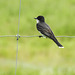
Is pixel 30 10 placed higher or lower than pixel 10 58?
higher

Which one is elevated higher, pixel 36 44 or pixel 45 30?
pixel 45 30

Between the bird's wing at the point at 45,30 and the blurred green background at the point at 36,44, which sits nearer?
the bird's wing at the point at 45,30

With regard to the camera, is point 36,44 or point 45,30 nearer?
point 45,30

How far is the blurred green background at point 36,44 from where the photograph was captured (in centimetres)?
756

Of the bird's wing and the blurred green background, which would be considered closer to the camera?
the bird's wing

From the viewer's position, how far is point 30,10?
11047 millimetres

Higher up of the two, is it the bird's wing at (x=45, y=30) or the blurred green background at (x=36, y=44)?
the bird's wing at (x=45, y=30)

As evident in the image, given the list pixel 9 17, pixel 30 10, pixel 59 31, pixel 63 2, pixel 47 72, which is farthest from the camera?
pixel 63 2

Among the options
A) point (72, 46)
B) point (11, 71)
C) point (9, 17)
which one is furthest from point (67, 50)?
point (9, 17)

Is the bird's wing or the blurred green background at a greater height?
the bird's wing

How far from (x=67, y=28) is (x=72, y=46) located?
1.12 meters

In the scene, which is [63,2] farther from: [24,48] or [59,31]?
[24,48]

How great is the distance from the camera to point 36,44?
858 cm

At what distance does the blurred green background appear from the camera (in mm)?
7562
